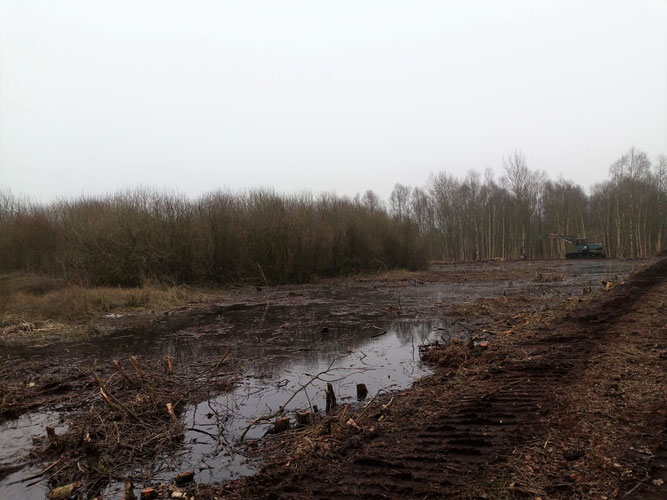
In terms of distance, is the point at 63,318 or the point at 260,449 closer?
the point at 260,449

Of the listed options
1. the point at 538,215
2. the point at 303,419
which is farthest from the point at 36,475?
the point at 538,215

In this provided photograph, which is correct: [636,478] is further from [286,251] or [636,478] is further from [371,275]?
[371,275]

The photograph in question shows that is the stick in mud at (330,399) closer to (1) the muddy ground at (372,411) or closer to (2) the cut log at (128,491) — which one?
(1) the muddy ground at (372,411)

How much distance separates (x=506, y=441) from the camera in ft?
11.6

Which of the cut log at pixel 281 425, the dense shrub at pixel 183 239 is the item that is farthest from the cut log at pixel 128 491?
the dense shrub at pixel 183 239

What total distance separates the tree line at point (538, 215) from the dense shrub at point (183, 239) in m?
23.4

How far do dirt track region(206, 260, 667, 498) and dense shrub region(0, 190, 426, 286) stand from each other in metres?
15.8

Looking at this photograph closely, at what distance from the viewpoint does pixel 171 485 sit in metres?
3.49

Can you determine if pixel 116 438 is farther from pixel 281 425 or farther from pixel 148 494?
pixel 281 425

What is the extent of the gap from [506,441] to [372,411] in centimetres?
160

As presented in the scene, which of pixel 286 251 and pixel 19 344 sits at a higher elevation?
pixel 286 251

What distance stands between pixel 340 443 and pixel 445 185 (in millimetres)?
59014

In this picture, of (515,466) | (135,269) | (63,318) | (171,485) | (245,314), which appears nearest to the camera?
(515,466)

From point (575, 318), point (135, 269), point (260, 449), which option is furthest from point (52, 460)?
point (135, 269)
